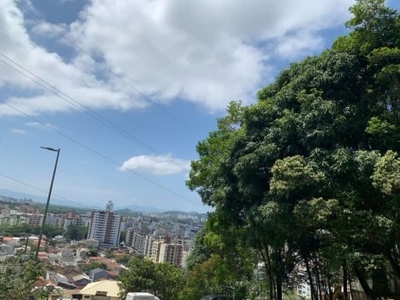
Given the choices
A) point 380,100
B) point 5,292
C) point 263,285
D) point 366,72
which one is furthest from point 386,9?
point 5,292

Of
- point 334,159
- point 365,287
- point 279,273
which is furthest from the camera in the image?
point 279,273

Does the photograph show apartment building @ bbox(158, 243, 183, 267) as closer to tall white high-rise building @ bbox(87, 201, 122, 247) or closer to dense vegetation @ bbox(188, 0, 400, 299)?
tall white high-rise building @ bbox(87, 201, 122, 247)

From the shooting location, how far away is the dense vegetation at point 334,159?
30.1ft

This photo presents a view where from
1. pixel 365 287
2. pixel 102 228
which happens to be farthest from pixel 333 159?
pixel 102 228

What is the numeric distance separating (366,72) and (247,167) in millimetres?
4716

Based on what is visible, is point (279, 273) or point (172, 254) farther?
point (172, 254)

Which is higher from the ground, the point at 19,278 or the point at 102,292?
the point at 19,278

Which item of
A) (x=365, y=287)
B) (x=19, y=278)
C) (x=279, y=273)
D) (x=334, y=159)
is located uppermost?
(x=334, y=159)

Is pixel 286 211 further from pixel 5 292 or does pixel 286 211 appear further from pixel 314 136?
pixel 5 292

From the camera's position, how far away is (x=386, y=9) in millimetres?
10266

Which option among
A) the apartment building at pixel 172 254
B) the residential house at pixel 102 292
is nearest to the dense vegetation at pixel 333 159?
the residential house at pixel 102 292

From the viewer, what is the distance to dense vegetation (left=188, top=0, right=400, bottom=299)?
917 centimetres

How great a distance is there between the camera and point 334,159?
9.32 metres

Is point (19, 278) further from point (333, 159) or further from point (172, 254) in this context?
point (172, 254)
